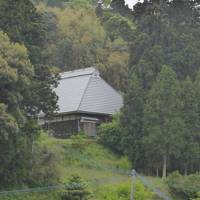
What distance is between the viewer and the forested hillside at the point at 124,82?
25.3m

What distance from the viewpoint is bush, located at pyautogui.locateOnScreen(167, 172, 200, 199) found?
101ft

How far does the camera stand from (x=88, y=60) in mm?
47625

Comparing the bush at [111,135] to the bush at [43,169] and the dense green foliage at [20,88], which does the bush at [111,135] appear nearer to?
the dense green foliage at [20,88]

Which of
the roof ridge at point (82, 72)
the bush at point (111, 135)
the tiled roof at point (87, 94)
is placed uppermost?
the roof ridge at point (82, 72)

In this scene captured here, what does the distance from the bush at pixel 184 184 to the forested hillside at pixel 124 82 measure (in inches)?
2.7

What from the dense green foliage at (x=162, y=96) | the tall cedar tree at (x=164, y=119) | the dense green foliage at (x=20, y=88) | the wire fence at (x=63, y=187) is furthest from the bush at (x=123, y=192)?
the dense green foliage at (x=162, y=96)

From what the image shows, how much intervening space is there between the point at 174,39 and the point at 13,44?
1409 cm

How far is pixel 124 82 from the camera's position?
Answer: 45938 millimetres

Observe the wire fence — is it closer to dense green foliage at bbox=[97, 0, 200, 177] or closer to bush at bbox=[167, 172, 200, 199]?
bush at bbox=[167, 172, 200, 199]

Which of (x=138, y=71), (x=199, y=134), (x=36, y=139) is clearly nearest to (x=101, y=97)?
(x=138, y=71)

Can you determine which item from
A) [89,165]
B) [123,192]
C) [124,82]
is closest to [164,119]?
[89,165]

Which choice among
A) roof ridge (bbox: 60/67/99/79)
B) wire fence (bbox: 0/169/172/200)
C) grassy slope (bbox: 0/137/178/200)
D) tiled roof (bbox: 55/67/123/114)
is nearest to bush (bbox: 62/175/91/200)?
wire fence (bbox: 0/169/172/200)

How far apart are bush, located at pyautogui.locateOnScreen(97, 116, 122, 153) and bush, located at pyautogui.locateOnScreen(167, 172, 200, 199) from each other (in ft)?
19.6

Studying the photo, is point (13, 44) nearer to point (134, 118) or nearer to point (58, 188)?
point (58, 188)
